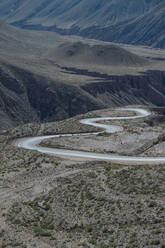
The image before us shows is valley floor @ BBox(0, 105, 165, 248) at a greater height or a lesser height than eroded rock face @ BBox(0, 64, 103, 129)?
lesser

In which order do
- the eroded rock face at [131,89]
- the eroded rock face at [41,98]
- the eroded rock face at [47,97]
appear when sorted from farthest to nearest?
the eroded rock face at [131,89], the eroded rock face at [41,98], the eroded rock face at [47,97]

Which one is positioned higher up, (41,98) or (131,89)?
(131,89)

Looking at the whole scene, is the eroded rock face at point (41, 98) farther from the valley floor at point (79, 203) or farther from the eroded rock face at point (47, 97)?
the valley floor at point (79, 203)

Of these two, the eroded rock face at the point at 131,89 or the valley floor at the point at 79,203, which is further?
the eroded rock face at the point at 131,89

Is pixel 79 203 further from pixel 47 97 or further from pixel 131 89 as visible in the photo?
pixel 131 89

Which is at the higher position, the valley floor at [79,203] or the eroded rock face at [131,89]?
the eroded rock face at [131,89]

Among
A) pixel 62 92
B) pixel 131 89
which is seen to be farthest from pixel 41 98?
pixel 131 89

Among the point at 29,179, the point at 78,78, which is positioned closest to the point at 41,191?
the point at 29,179

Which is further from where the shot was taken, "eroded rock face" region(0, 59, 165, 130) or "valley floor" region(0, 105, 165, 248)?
"eroded rock face" region(0, 59, 165, 130)

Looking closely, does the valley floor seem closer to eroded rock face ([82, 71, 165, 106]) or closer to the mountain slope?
the mountain slope

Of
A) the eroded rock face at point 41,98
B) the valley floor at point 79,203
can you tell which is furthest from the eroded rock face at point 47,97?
the valley floor at point 79,203

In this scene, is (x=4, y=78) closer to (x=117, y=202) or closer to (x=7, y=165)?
(x=7, y=165)

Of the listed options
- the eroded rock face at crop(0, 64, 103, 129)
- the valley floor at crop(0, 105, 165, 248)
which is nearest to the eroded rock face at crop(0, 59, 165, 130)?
the eroded rock face at crop(0, 64, 103, 129)
